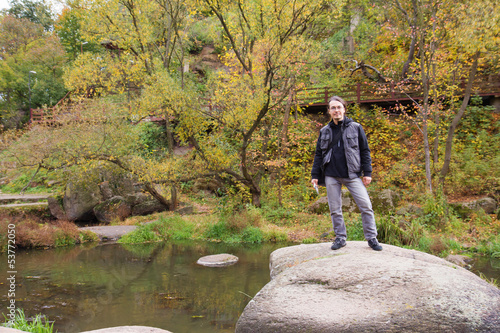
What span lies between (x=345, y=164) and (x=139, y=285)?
201 inches

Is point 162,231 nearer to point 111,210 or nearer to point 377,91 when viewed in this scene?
point 111,210

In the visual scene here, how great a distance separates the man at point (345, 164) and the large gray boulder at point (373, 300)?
0.52 meters

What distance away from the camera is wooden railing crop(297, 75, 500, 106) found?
51.4 ft

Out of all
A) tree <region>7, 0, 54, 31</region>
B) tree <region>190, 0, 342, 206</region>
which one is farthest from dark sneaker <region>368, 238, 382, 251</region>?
tree <region>7, 0, 54, 31</region>

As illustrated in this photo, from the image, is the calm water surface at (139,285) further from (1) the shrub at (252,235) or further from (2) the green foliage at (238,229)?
(2) the green foliage at (238,229)

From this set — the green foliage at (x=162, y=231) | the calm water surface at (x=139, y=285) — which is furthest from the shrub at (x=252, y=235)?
the green foliage at (x=162, y=231)

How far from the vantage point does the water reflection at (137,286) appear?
212 inches

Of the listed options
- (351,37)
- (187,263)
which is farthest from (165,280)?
(351,37)

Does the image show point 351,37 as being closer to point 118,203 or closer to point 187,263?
point 118,203

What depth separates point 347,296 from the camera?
368 centimetres

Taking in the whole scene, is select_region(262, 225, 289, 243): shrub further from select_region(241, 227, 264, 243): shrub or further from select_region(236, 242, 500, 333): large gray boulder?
select_region(236, 242, 500, 333): large gray boulder

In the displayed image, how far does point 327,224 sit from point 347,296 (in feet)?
26.7

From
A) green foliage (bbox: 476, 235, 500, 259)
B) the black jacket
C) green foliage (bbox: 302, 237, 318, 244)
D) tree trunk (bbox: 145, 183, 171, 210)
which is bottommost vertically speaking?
green foliage (bbox: 476, 235, 500, 259)

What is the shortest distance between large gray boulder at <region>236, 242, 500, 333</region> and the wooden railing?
1214 centimetres
